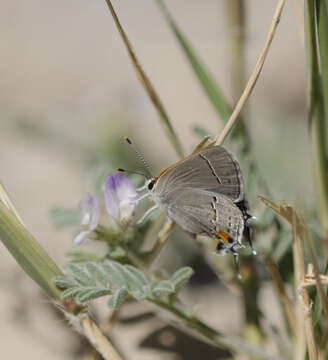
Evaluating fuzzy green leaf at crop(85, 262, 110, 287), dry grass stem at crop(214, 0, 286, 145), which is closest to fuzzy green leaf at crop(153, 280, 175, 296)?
fuzzy green leaf at crop(85, 262, 110, 287)

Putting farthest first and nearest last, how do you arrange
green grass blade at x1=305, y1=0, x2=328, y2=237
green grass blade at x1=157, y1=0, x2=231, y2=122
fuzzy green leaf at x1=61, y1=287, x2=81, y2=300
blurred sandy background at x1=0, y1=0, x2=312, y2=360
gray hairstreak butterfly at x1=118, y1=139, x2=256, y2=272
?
blurred sandy background at x1=0, y1=0, x2=312, y2=360 < green grass blade at x1=157, y1=0, x2=231, y2=122 < green grass blade at x1=305, y1=0, x2=328, y2=237 < gray hairstreak butterfly at x1=118, y1=139, x2=256, y2=272 < fuzzy green leaf at x1=61, y1=287, x2=81, y2=300

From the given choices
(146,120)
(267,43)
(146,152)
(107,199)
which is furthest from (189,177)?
(146,120)

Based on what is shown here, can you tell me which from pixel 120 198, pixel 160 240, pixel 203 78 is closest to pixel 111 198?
pixel 120 198

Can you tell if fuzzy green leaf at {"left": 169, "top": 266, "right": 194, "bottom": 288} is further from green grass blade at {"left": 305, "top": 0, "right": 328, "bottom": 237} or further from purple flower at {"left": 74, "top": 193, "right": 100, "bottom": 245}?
green grass blade at {"left": 305, "top": 0, "right": 328, "bottom": 237}

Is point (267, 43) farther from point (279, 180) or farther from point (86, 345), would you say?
point (86, 345)

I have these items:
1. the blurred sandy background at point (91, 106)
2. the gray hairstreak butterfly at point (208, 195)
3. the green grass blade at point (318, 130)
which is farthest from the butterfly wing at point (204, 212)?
the blurred sandy background at point (91, 106)

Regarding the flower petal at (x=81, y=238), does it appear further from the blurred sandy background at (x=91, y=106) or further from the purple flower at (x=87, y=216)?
the blurred sandy background at (x=91, y=106)
